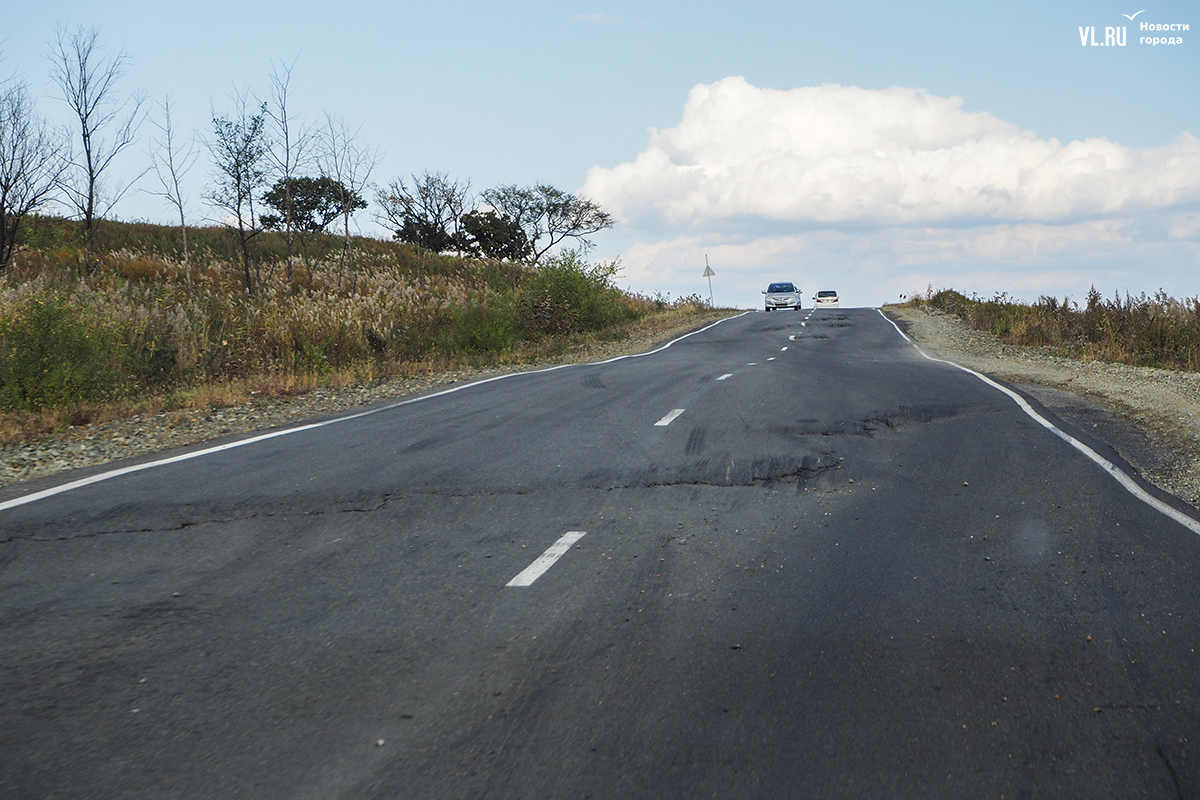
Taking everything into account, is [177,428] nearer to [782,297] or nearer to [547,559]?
[547,559]

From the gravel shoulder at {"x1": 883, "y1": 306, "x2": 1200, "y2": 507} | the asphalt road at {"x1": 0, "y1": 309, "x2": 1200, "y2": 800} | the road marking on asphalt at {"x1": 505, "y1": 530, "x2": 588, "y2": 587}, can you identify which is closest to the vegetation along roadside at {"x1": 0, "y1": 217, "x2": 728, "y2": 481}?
the asphalt road at {"x1": 0, "y1": 309, "x2": 1200, "y2": 800}

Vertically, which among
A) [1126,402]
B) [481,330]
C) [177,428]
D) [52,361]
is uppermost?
[481,330]

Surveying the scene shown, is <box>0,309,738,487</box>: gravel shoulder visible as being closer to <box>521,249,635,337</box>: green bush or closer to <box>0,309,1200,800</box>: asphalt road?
<box>0,309,1200,800</box>: asphalt road

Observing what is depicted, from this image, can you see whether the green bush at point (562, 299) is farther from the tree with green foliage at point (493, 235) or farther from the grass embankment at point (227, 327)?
the tree with green foliage at point (493, 235)

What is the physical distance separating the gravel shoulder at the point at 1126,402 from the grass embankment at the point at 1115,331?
1.05m

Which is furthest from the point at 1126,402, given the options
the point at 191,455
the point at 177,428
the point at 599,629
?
the point at 177,428

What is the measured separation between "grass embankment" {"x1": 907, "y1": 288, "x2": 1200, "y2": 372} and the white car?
23057 millimetres

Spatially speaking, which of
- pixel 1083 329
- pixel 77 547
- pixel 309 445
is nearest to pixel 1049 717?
pixel 77 547

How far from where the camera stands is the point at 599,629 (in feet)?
16.0

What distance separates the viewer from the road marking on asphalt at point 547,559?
5.68 m

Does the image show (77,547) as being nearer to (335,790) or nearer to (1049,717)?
(335,790)

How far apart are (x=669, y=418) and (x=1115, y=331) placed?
17.8 metres

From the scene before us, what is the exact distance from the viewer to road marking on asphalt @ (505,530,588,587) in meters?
5.68

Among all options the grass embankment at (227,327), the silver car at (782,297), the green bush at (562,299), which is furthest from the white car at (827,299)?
the green bush at (562,299)
